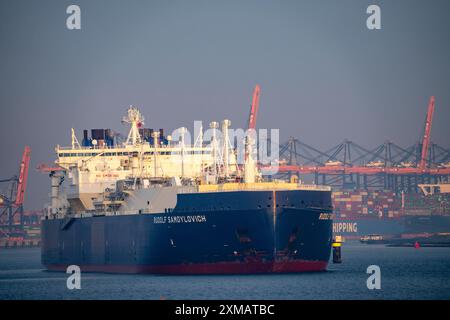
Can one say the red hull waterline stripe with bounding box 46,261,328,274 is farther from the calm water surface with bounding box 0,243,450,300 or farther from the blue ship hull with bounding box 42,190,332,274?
the calm water surface with bounding box 0,243,450,300

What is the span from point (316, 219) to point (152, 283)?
1153 centimetres

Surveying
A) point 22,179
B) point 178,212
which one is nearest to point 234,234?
point 178,212

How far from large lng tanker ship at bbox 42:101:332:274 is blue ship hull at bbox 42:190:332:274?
6 cm

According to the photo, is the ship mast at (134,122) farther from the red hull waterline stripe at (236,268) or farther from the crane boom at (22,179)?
the crane boom at (22,179)

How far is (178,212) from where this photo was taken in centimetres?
7494

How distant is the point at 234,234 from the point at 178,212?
4.41 m

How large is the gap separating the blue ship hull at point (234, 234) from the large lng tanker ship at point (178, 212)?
2.4 inches

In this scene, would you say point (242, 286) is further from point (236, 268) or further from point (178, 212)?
point (178, 212)

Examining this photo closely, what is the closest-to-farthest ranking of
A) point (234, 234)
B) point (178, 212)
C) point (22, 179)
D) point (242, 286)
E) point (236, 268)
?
point (242, 286)
point (234, 234)
point (236, 268)
point (178, 212)
point (22, 179)

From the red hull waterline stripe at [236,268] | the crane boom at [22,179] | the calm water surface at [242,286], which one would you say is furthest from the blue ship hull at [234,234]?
the crane boom at [22,179]

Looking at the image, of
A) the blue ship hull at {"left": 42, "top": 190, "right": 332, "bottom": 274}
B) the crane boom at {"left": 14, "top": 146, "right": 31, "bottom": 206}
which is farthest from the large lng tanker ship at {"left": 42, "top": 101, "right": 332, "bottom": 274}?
the crane boom at {"left": 14, "top": 146, "right": 31, "bottom": 206}

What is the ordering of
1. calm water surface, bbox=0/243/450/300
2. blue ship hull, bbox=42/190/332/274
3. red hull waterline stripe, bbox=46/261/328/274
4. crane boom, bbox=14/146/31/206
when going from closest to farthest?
calm water surface, bbox=0/243/450/300 < blue ship hull, bbox=42/190/332/274 < red hull waterline stripe, bbox=46/261/328/274 < crane boom, bbox=14/146/31/206

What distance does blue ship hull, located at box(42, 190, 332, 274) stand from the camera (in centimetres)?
7238
